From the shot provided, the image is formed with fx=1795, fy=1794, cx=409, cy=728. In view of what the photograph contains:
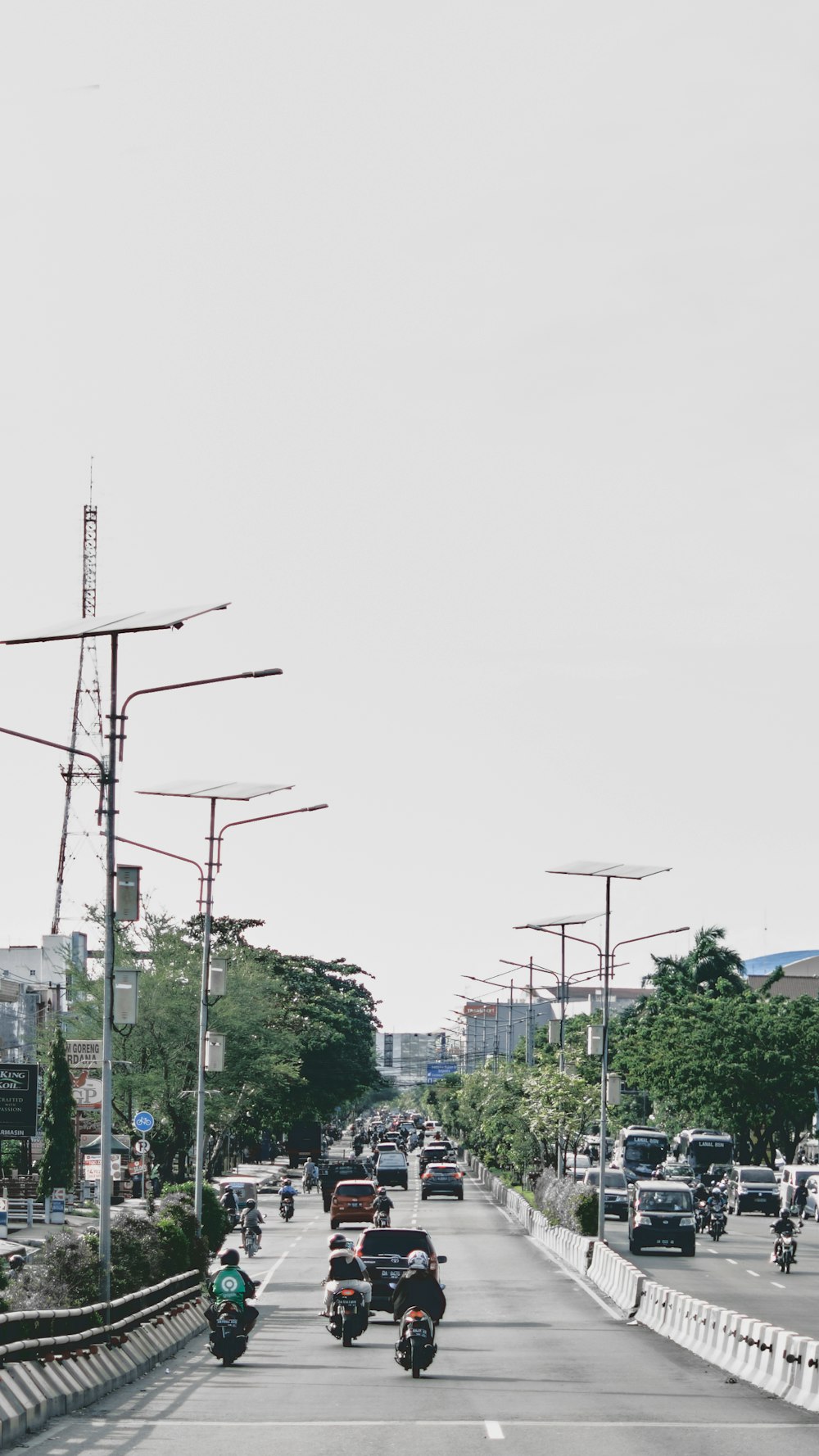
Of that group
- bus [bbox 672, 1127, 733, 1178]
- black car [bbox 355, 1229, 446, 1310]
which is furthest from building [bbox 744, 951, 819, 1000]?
black car [bbox 355, 1229, 446, 1310]

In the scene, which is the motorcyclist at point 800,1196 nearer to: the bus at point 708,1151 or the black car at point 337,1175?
the bus at point 708,1151

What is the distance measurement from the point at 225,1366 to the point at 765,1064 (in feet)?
234

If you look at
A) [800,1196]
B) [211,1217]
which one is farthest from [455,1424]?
[800,1196]

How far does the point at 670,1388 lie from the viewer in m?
21.8

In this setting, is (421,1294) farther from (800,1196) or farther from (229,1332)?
(800,1196)

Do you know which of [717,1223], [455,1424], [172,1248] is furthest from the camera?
[717,1223]

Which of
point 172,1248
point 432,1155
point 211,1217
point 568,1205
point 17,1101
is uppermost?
point 17,1101

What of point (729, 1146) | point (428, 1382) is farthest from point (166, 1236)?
point (729, 1146)

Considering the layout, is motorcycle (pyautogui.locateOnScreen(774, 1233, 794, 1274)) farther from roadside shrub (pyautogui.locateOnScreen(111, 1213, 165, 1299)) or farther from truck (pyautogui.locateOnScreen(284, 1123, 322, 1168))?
truck (pyautogui.locateOnScreen(284, 1123, 322, 1168))

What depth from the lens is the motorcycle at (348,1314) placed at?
90.9 feet

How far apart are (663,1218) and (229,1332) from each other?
2620 cm

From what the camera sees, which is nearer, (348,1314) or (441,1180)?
(348,1314)

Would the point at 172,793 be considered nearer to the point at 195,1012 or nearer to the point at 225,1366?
the point at 225,1366

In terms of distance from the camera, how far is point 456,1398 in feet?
66.4
